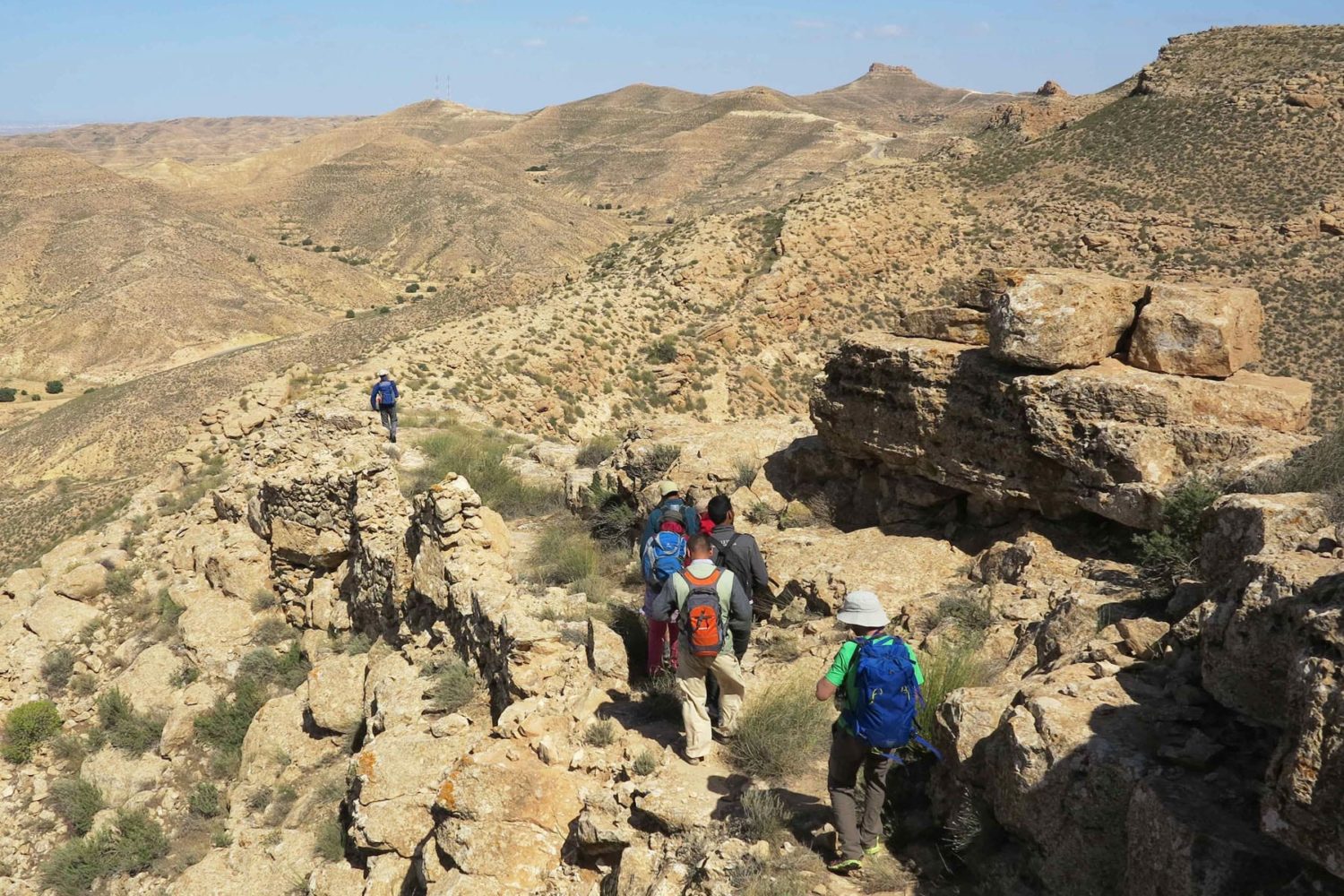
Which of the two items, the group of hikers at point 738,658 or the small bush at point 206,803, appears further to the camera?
the small bush at point 206,803

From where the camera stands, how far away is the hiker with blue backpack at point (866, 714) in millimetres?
4363

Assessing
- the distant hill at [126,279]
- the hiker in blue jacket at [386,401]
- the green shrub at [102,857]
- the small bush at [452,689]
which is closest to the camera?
the small bush at [452,689]

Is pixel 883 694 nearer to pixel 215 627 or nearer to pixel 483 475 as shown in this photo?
pixel 483 475

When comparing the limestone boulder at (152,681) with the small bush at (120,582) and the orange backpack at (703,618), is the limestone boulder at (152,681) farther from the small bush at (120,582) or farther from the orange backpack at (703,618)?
the orange backpack at (703,618)

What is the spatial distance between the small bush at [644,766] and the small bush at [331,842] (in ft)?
9.81

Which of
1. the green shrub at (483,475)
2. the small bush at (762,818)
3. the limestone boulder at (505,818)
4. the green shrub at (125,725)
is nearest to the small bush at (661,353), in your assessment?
the green shrub at (483,475)

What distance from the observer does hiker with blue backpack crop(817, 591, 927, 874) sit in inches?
→ 172

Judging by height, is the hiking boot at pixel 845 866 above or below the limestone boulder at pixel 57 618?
above

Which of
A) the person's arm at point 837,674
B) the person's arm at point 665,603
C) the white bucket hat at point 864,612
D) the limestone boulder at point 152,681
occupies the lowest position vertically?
the limestone boulder at point 152,681

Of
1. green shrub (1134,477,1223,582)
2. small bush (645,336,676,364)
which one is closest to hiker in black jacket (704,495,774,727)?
green shrub (1134,477,1223,582)

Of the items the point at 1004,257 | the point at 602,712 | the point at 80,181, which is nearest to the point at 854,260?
the point at 1004,257

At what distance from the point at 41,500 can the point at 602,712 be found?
80.9 ft

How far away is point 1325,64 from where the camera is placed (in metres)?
33.2

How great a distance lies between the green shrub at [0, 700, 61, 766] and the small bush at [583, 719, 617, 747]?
8.17 meters
